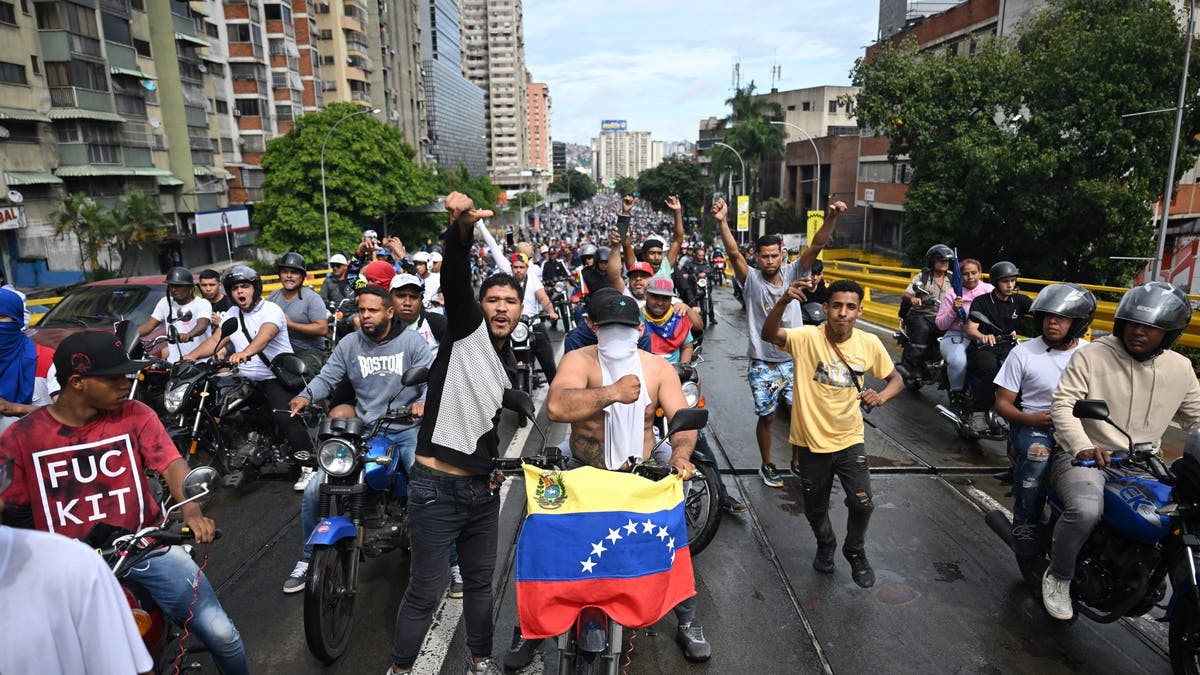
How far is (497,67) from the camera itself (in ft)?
610

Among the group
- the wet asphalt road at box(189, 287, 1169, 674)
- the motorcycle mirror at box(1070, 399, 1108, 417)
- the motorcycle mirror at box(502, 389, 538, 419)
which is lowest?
the wet asphalt road at box(189, 287, 1169, 674)

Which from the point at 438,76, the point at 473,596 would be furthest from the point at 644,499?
the point at 438,76

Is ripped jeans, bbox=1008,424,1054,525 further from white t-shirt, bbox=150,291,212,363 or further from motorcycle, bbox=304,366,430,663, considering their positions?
white t-shirt, bbox=150,291,212,363

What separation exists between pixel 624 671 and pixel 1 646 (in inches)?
114

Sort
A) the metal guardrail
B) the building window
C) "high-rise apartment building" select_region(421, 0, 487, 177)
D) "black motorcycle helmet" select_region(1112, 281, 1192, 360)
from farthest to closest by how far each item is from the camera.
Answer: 1. "high-rise apartment building" select_region(421, 0, 487, 177)
2. the building window
3. the metal guardrail
4. "black motorcycle helmet" select_region(1112, 281, 1192, 360)

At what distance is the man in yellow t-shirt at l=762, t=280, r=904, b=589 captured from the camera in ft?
15.6

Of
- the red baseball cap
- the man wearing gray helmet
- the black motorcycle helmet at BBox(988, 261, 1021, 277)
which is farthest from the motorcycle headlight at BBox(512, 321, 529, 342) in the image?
the man wearing gray helmet

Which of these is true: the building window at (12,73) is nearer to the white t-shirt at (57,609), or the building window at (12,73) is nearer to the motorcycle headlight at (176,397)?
the motorcycle headlight at (176,397)

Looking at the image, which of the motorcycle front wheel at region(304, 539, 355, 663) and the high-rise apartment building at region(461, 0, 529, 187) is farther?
the high-rise apartment building at region(461, 0, 529, 187)

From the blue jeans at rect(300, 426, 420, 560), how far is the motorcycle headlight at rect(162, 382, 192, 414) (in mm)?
2229

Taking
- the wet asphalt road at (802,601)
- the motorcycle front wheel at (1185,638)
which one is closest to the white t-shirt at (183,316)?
the wet asphalt road at (802,601)

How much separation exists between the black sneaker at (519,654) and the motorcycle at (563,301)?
36.7 ft

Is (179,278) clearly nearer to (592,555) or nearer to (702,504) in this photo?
(702,504)

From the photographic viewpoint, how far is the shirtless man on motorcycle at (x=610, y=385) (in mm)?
3664
